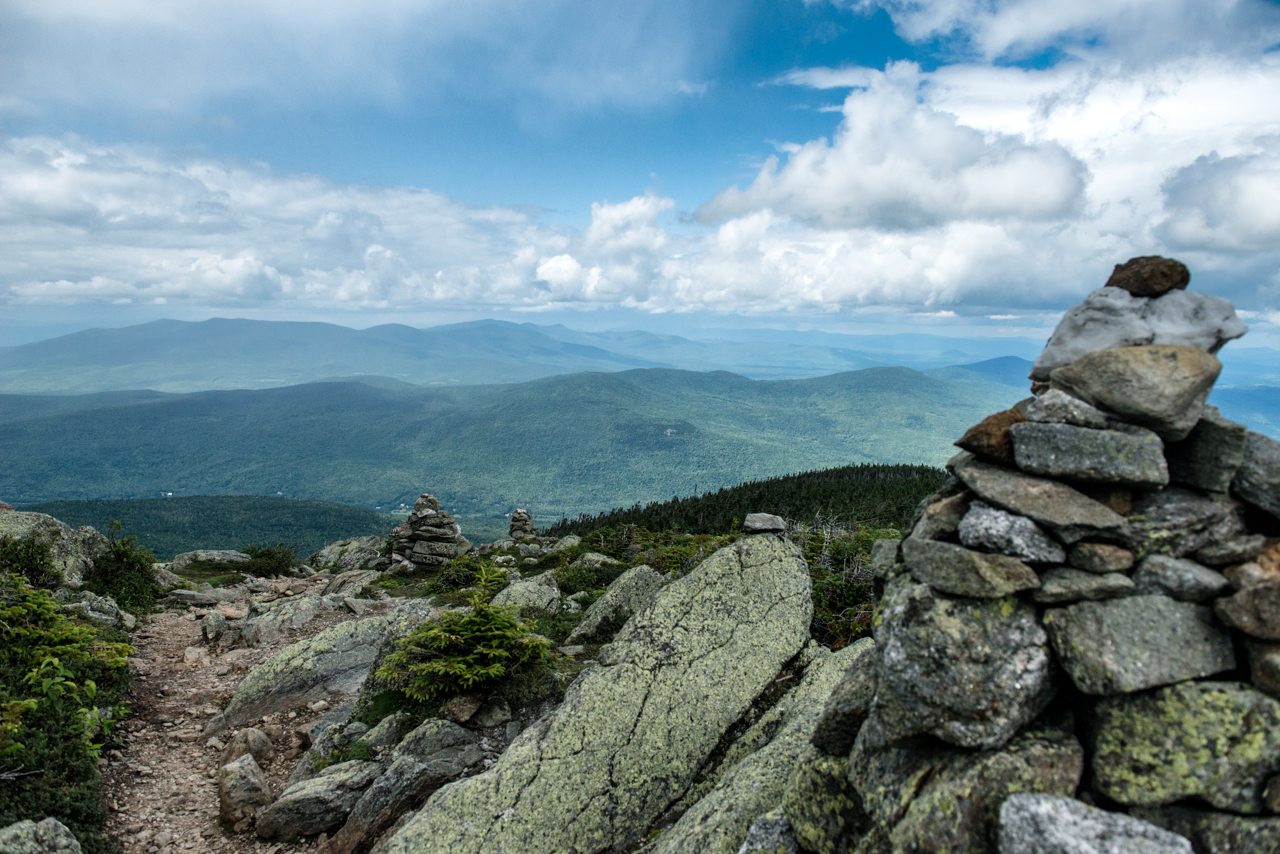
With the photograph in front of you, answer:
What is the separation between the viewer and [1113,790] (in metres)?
4.75

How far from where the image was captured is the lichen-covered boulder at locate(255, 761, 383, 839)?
10.1m

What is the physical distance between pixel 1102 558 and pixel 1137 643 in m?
0.73

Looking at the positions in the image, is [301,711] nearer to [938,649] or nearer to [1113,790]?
[938,649]

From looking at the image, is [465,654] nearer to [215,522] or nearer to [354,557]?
[354,557]

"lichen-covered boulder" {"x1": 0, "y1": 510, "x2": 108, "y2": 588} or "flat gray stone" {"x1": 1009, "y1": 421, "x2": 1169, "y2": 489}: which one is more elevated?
"flat gray stone" {"x1": 1009, "y1": 421, "x2": 1169, "y2": 489}

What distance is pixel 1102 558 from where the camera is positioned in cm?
528

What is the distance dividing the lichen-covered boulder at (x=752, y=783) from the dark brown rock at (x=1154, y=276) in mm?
6694

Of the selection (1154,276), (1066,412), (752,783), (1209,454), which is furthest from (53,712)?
(1154,276)

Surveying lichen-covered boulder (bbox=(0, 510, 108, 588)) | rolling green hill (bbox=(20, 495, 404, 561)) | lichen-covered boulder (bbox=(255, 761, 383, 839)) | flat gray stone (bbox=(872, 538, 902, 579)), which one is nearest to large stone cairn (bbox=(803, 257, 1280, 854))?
flat gray stone (bbox=(872, 538, 902, 579))

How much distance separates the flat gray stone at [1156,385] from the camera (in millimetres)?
5555

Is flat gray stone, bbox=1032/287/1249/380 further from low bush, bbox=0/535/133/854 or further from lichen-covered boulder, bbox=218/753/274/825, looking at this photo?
low bush, bbox=0/535/133/854

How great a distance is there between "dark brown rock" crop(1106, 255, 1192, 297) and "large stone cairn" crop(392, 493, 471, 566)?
128 feet

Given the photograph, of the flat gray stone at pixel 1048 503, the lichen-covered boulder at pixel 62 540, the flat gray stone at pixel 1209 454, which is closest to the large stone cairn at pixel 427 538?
the lichen-covered boulder at pixel 62 540

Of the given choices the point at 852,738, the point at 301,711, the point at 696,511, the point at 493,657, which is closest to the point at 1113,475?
the point at 852,738
